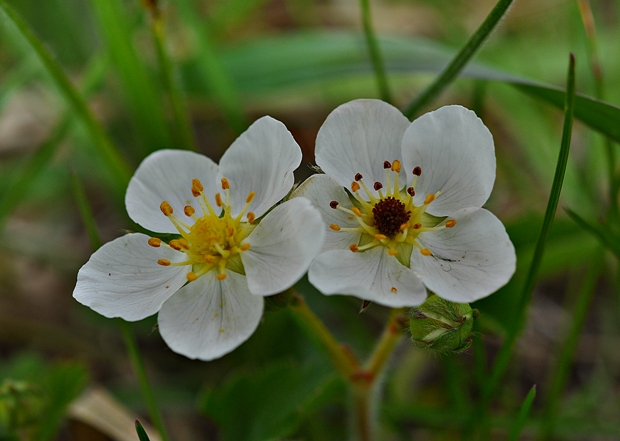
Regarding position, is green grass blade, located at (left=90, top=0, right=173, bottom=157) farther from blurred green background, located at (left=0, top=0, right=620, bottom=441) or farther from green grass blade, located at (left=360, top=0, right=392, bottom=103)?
green grass blade, located at (left=360, top=0, right=392, bottom=103)

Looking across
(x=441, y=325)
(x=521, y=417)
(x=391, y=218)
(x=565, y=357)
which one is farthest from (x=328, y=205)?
(x=565, y=357)

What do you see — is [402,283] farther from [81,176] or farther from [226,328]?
[81,176]

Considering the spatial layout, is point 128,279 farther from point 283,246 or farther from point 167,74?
point 167,74

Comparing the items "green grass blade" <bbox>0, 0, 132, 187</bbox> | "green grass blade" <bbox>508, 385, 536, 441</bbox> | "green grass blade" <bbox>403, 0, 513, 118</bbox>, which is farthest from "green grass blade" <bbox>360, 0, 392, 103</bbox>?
"green grass blade" <bbox>508, 385, 536, 441</bbox>

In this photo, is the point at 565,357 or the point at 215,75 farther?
the point at 215,75

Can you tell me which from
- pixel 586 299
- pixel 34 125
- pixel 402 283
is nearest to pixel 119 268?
pixel 402 283

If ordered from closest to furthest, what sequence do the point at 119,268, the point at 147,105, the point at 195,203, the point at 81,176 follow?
the point at 119,268, the point at 195,203, the point at 147,105, the point at 81,176
